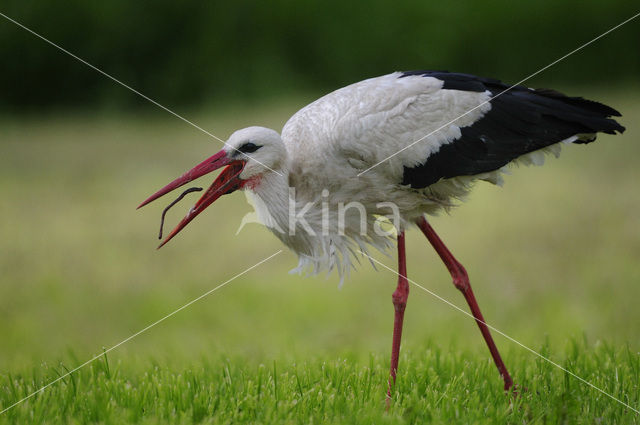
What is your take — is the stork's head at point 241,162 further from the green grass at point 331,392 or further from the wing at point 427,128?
the green grass at point 331,392

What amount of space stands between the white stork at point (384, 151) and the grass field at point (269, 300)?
0.41m

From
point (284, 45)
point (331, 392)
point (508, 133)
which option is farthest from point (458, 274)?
point (284, 45)

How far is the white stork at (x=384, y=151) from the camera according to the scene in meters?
3.04

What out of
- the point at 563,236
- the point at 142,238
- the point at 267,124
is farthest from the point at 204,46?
the point at 563,236

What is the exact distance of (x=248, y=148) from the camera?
9.84 ft

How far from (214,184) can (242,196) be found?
535 cm

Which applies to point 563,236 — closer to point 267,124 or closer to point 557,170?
point 557,170

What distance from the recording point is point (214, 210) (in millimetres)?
8016

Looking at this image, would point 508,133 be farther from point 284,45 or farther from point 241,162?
point 284,45

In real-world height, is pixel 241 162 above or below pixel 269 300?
above

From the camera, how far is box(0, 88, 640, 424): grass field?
116 inches

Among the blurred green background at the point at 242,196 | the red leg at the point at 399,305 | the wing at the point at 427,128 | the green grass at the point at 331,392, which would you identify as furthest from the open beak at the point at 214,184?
the blurred green background at the point at 242,196

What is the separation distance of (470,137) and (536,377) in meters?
1.04

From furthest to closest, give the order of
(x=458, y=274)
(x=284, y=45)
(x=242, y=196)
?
(x=284, y=45) → (x=242, y=196) → (x=458, y=274)
